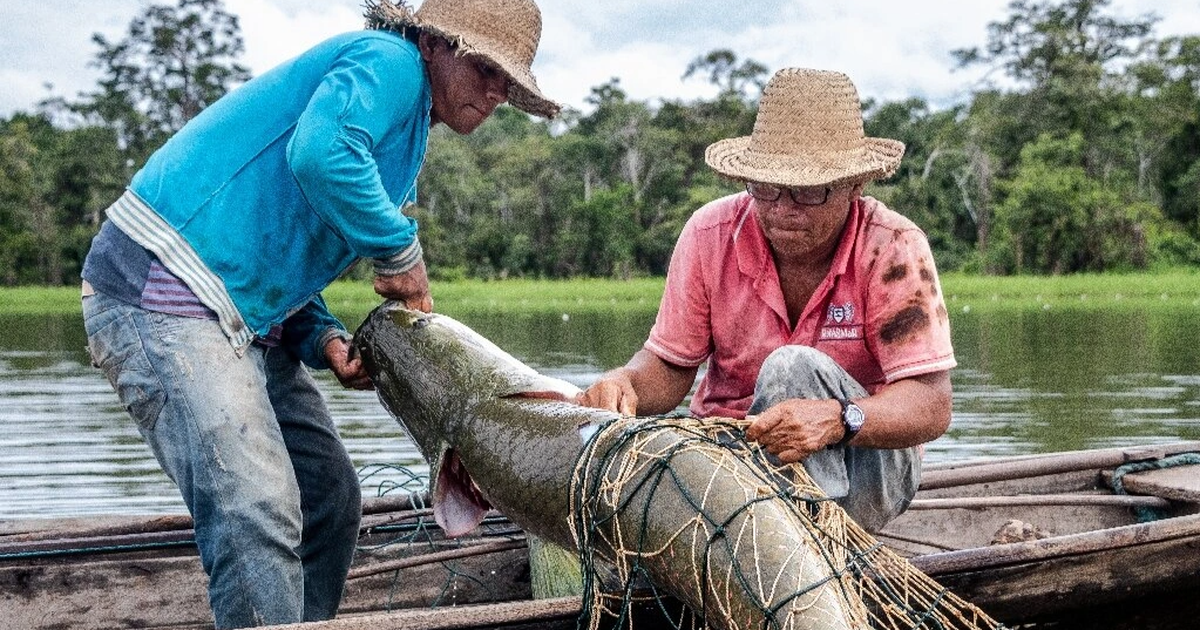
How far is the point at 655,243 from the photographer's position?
38.0m

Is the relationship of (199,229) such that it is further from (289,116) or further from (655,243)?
(655,243)

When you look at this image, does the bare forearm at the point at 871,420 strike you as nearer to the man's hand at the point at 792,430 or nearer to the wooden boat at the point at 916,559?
the man's hand at the point at 792,430

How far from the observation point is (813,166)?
9.88 ft

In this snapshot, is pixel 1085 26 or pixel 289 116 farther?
pixel 1085 26

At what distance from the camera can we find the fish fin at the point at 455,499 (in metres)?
2.84

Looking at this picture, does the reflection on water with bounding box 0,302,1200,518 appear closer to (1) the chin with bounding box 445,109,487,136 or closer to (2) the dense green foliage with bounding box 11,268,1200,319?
(1) the chin with bounding box 445,109,487,136

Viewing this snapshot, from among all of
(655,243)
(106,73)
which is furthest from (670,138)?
(106,73)

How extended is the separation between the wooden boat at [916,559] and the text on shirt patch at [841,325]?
56 cm

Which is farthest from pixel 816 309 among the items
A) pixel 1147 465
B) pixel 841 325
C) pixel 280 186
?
pixel 1147 465

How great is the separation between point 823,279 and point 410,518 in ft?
5.39

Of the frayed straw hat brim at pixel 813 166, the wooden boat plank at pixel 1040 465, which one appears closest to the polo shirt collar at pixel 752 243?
the frayed straw hat brim at pixel 813 166

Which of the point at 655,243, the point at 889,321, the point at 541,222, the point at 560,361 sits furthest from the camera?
the point at 541,222

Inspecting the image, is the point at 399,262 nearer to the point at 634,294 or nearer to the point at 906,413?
the point at 906,413

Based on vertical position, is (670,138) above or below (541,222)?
above
